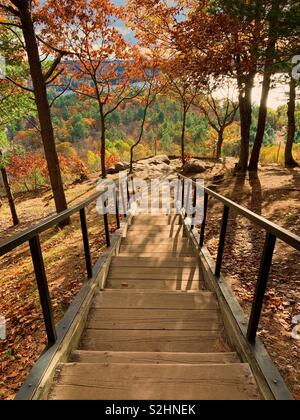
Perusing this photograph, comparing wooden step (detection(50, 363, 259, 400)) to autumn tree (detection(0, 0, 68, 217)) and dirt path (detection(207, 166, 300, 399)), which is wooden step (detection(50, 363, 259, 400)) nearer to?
dirt path (detection(207, 166, 300, 399))

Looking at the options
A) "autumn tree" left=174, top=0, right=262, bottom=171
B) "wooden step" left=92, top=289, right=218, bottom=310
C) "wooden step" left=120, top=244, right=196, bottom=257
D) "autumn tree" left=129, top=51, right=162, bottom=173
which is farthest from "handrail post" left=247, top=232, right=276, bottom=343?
"autumn tree" left=129, top=51, right=162, bottom=173

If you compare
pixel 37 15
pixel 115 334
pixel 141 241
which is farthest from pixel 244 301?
pixel 37 15

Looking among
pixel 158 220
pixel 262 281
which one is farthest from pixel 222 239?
pixel 158 220

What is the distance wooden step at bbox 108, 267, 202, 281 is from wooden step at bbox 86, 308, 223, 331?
1262mm

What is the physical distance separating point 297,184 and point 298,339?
32.1 ft

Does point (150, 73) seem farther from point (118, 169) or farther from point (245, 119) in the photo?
point (245, 119)

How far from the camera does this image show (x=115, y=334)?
3.18 metres

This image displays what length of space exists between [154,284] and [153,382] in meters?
2.46

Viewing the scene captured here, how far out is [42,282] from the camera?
248cm

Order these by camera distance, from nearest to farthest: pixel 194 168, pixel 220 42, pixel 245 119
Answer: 1. pixel 220 42
2. pixel 245 119
3. pixel 194 168

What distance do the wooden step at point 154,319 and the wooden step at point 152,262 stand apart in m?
1.68

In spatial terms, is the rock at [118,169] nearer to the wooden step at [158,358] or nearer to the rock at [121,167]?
the rock at [121,167]

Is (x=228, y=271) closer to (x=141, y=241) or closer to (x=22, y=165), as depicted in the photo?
(x=141, y=241)

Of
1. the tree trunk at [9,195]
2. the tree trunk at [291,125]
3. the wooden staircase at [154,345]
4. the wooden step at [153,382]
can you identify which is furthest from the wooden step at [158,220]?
the tree trunk at [291,125]
